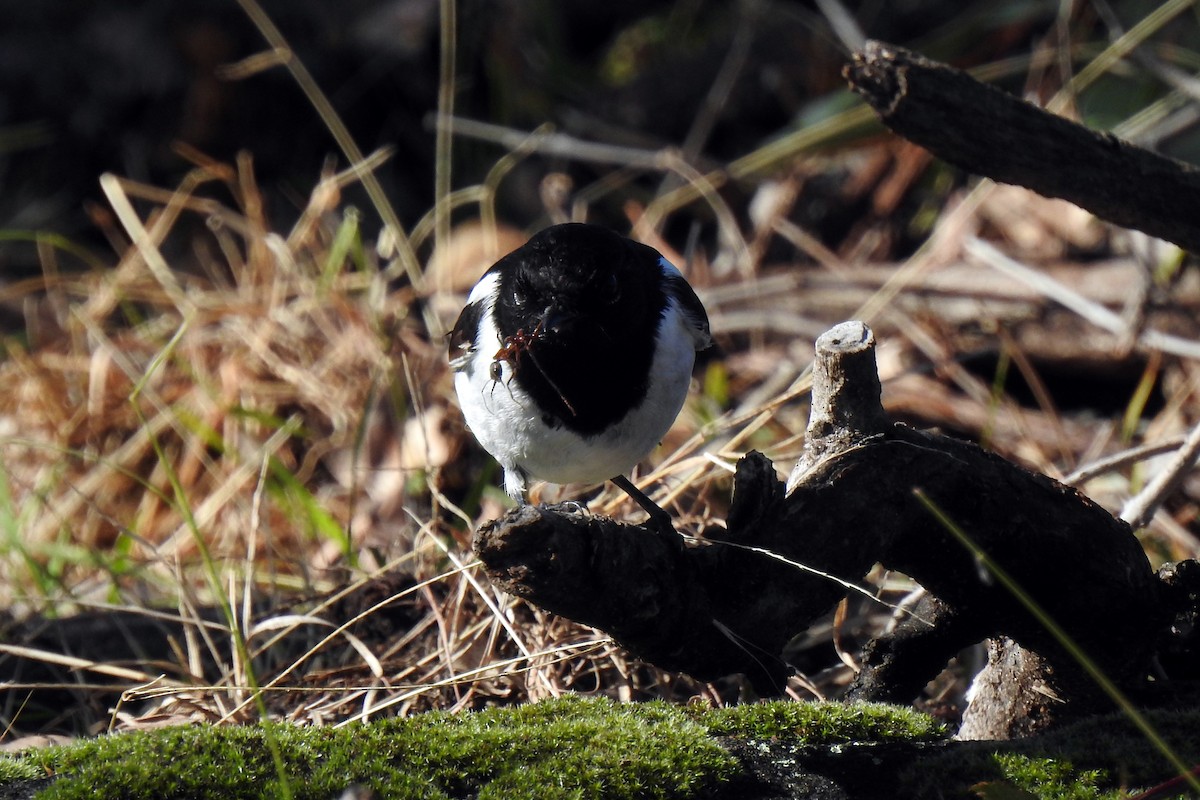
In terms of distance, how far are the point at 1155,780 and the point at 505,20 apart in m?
5.84

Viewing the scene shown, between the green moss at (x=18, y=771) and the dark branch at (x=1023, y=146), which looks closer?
the green moss at (x=18, y=771)

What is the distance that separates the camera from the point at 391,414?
4574 mm

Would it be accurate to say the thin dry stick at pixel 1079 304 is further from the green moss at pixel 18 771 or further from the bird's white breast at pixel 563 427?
the green moss at pixel 18 771

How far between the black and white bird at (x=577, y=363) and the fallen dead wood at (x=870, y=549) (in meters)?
0.45

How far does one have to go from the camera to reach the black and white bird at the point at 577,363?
2.52 meters

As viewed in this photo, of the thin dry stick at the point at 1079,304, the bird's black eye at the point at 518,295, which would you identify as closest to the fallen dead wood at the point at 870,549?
the bird's black eye at the point at 518,295

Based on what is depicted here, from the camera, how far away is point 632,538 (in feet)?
6.60

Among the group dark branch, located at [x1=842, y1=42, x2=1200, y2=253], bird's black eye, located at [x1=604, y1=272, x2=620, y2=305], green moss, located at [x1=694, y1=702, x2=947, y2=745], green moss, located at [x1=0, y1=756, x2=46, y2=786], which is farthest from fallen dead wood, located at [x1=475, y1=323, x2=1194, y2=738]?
green moss, located at [x1=0, y1=756, x2=46, y2=786]

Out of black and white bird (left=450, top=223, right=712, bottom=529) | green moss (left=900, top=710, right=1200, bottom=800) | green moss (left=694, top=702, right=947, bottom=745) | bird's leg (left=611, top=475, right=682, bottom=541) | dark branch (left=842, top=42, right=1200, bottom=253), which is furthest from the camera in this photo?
bird's leg (left=611, top=475, right=682, bottom=541)

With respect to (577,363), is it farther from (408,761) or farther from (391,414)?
(391,414)

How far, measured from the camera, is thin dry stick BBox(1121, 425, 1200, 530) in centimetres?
277

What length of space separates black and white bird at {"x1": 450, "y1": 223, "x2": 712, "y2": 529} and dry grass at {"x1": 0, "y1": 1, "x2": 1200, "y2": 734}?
486mm

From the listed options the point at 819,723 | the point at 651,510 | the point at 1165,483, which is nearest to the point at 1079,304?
the point at 1165,483

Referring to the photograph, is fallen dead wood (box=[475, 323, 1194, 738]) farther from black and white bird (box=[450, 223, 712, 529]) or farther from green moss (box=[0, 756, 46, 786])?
green moss (box=[0, 756, 46, 786])
